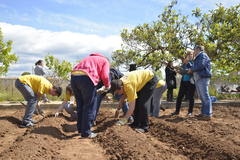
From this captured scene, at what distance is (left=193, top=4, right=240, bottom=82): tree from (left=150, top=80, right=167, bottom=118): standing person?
4.99 metres

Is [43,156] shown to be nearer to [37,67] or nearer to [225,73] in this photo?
[37,67]

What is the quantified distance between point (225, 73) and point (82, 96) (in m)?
9.10

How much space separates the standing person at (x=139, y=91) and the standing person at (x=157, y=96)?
980mm

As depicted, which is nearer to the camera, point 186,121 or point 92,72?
point 92,72

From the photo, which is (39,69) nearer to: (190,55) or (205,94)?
(190,55)

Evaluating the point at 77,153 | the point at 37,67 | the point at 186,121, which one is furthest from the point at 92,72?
the point at 37,67

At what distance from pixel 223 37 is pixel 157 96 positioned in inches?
234

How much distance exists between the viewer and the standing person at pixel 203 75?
543 centimetres

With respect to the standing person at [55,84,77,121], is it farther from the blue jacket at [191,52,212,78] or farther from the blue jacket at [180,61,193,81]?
the blue jacket at [191,52,212,78]

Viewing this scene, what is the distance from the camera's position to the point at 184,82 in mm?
6066

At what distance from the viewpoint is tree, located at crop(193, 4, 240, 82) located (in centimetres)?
1017

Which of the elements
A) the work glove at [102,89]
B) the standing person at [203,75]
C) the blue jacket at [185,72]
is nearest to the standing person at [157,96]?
the blue jacket at [185,72]

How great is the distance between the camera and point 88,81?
13.1 feet

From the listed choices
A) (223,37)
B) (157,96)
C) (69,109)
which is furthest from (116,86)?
(223,37)
